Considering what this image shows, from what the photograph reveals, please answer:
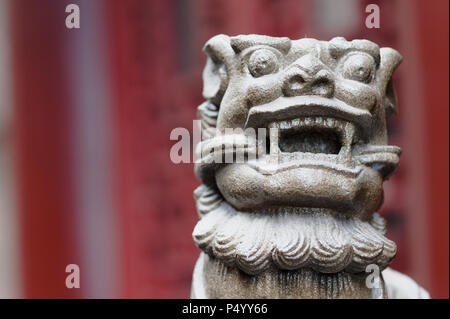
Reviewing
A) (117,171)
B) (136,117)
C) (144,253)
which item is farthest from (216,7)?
(144,253)

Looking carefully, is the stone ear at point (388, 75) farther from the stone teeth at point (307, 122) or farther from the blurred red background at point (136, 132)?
the blurred red background at point (136, 132)

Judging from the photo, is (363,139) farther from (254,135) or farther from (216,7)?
(216,7)

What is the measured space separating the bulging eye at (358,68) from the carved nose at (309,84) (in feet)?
0.16

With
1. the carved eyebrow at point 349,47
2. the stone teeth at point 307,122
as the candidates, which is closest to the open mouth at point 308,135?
the stone teeth at point 307,122

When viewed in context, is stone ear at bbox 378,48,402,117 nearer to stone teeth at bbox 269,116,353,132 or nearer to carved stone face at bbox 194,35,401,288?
carved stone face at bbox 194,35,401,288

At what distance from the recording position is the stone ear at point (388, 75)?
3.66ft

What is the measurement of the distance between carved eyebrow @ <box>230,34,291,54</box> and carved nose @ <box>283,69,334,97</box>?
65mm

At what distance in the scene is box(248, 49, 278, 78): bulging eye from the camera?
1053 mm

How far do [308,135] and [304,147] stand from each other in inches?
0.8

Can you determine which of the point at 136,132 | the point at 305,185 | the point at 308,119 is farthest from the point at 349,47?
the point at 136,132

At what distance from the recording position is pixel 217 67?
1163 mm

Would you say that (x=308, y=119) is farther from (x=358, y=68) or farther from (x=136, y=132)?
(x=136, y=132)

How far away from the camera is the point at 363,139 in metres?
1.09

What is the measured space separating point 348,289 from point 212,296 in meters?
0.23
